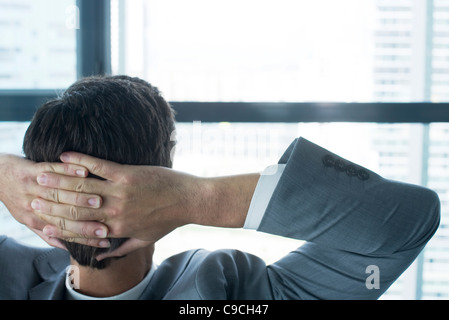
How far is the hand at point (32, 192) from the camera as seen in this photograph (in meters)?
0.74

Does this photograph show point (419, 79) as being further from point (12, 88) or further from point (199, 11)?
point (12, 88)

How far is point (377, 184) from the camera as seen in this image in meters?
0.78

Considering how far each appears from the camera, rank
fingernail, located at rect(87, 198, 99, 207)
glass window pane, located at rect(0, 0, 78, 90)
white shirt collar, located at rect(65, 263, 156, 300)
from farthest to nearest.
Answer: glass window pane, located at rect(0, 0, 78, 90) < white shirt collar, located at rect(65, 263, 156, 300) < fingernail, located at rect(87, 198, 99, 207)

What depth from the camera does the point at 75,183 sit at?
0.74m

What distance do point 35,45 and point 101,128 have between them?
1.17 meters

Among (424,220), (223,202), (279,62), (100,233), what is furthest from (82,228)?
(279,62)

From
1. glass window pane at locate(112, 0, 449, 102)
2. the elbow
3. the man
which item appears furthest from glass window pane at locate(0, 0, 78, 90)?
the elbow

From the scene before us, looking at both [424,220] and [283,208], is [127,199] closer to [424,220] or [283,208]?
[283,208]

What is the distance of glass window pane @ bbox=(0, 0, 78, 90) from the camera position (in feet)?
5.54

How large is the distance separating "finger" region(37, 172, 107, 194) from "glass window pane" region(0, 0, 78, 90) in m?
1.06

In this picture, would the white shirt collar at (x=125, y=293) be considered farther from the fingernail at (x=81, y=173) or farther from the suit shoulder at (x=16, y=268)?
the fingernail at (x=81, y=173)

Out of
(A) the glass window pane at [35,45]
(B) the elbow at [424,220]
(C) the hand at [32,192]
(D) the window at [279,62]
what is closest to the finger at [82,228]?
(C) the hand at [32,192]

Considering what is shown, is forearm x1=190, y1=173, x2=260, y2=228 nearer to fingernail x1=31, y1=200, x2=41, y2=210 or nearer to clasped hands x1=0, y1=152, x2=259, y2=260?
clasped hands x1=0, y1=152, x2=259, y2=260
